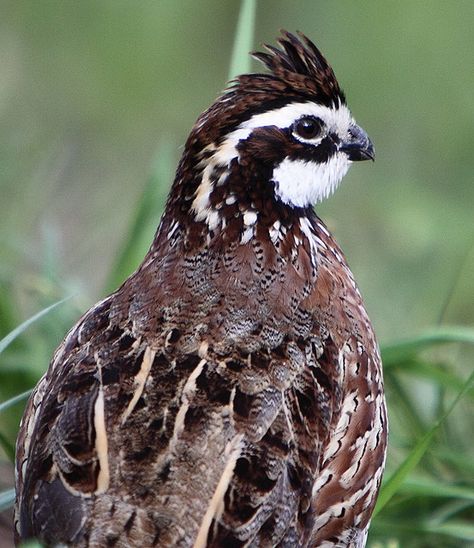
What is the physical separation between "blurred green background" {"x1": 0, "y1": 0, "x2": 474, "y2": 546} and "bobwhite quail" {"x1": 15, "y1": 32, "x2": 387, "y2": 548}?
4.39 ft

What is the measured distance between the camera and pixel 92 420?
459 centimetres

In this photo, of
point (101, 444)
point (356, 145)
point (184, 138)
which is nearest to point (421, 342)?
point (356, 145)

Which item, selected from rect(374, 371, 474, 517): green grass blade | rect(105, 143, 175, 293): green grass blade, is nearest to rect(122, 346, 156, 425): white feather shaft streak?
rect(374, 371, 474, 517): green grass blade

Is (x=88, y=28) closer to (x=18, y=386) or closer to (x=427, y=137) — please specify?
(x=427, y=137)

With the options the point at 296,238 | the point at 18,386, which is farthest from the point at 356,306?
the point at 18,386

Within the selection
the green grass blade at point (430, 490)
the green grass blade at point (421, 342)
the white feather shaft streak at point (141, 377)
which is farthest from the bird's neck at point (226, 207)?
the green grass blade at point (430, 490)

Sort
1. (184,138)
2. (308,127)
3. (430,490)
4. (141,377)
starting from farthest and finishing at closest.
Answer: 1. (184,138)
2. (430,490)
3. (308,127)
4. (141,377)

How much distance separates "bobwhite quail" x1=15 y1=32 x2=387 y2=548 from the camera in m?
4.42

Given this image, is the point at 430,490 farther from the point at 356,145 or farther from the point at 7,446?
the point at 7,446

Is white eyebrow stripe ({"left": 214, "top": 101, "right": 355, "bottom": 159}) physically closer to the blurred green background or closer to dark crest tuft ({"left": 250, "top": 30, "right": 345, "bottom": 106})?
dark crest tuft ({"left": 250, "top": 30, "right": 345, "bottom": 106})

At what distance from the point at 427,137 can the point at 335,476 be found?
513cm

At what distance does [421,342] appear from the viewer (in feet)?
18.9

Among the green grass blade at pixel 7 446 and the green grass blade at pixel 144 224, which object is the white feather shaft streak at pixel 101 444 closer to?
the green grass blade at pixel 7 446

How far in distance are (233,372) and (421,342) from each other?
4.23 feet
